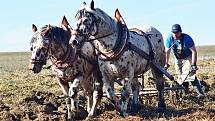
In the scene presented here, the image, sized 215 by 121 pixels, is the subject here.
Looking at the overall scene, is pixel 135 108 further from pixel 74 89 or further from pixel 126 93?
pixel 74 89

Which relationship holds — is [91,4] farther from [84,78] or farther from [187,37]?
[187,37]

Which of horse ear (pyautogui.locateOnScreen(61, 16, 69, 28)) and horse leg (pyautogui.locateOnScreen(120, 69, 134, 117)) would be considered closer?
horse leg (pyautogui.locateOnScreen(120, 69, 134, 117))

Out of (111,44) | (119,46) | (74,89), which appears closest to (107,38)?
(111,44)

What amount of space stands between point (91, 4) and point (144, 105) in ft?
11.5

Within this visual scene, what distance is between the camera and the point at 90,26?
29.9 ft

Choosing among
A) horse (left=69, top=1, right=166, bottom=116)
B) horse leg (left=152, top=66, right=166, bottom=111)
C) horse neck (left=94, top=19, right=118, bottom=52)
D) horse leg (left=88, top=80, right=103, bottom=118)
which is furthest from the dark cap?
horse neck (left=94, top=19, right=118, bottom=52)

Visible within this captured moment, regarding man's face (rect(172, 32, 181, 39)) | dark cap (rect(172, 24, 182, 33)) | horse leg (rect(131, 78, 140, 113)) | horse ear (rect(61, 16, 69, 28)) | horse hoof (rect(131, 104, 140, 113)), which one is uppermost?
horse ear (rect(61, 16, 69, 28))

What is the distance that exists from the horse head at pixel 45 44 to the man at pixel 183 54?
2.92 meters

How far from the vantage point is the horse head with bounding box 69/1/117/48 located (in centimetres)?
902

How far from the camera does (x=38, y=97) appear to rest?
12.5 metres

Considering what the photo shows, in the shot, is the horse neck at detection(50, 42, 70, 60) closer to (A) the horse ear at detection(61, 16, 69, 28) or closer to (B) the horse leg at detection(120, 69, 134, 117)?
(A) the horse ear at detection(61, 16, 69, 28)

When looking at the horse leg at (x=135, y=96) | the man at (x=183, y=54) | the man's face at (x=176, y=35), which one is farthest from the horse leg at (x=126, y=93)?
the man's face at (x=176, y=35)

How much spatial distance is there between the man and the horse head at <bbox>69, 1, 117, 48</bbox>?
2.92 meters

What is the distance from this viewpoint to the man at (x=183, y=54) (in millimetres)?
11805
